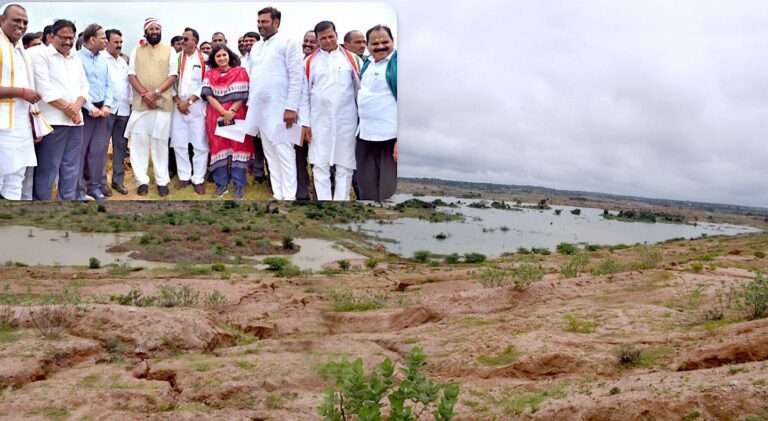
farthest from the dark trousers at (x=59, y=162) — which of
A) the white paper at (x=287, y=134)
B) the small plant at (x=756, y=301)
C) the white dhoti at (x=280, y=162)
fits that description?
the small plant at (x=756, y=301)

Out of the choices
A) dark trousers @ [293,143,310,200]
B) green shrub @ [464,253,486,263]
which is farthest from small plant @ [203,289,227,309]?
green shrub @ [464,253,486,263]

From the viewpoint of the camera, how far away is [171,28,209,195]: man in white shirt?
6.26m

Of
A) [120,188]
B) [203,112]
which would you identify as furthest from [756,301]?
[120,188]

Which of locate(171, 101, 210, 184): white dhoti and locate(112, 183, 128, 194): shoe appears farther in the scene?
locate(171, 101, 210, 184): white dhoti

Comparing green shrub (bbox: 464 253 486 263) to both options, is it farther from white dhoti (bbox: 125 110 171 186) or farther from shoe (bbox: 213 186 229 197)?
white dhoti (bbox: 125 110 171 186)

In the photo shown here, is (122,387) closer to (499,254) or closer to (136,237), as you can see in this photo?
(136,237)

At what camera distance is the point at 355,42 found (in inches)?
239

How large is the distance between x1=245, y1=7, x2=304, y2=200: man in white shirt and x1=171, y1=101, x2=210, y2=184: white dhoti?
67cm

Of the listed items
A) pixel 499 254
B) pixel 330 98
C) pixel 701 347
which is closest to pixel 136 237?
pixel 330 98

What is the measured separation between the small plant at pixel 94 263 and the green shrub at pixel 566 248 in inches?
334

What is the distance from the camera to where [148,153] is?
6.55 metres

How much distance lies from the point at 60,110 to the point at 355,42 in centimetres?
335

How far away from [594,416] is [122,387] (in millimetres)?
4281

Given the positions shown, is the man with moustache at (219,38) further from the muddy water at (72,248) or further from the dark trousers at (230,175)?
the muddy water at (72,248)
